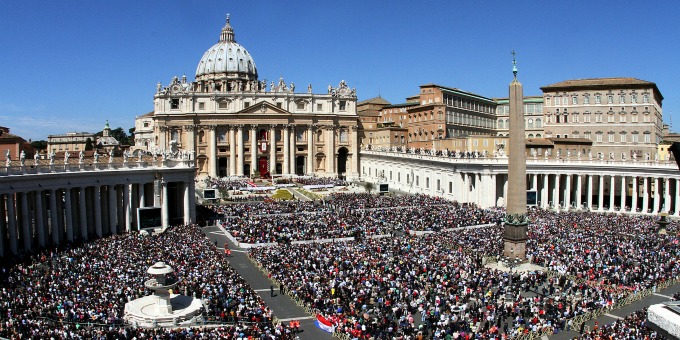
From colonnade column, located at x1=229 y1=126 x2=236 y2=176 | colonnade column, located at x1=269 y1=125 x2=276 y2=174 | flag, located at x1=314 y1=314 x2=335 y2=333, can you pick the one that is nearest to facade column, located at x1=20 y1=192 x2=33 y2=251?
flag, located at x1=314 y1=314 x2=335 y2=333

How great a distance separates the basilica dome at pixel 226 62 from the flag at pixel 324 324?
10112 cm

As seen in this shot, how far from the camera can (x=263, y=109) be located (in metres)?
94.8

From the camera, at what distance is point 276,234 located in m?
41.3

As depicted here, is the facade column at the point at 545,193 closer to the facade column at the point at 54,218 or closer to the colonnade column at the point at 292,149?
the colonnade column at the point at 292,149

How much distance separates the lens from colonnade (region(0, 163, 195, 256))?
120 feet

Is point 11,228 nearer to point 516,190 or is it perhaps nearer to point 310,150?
point 516,190

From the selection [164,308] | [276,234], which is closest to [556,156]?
[276,234]

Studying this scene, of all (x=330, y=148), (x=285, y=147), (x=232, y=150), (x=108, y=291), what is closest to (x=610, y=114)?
(x=330, y=148)

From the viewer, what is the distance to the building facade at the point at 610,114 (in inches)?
2835

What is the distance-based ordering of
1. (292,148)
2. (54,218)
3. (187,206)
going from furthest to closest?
1. (292,148)
2. (187,206)
3. (54,218)

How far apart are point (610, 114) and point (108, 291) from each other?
6654cm

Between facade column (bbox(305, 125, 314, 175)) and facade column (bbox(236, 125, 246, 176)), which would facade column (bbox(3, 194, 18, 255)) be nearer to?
facade column (bbox(236, 125, 246, 176))

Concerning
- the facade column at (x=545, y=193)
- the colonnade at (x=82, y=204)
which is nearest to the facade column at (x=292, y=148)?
the facade column at (x=545, y=193)

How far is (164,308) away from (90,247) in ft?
47.3
